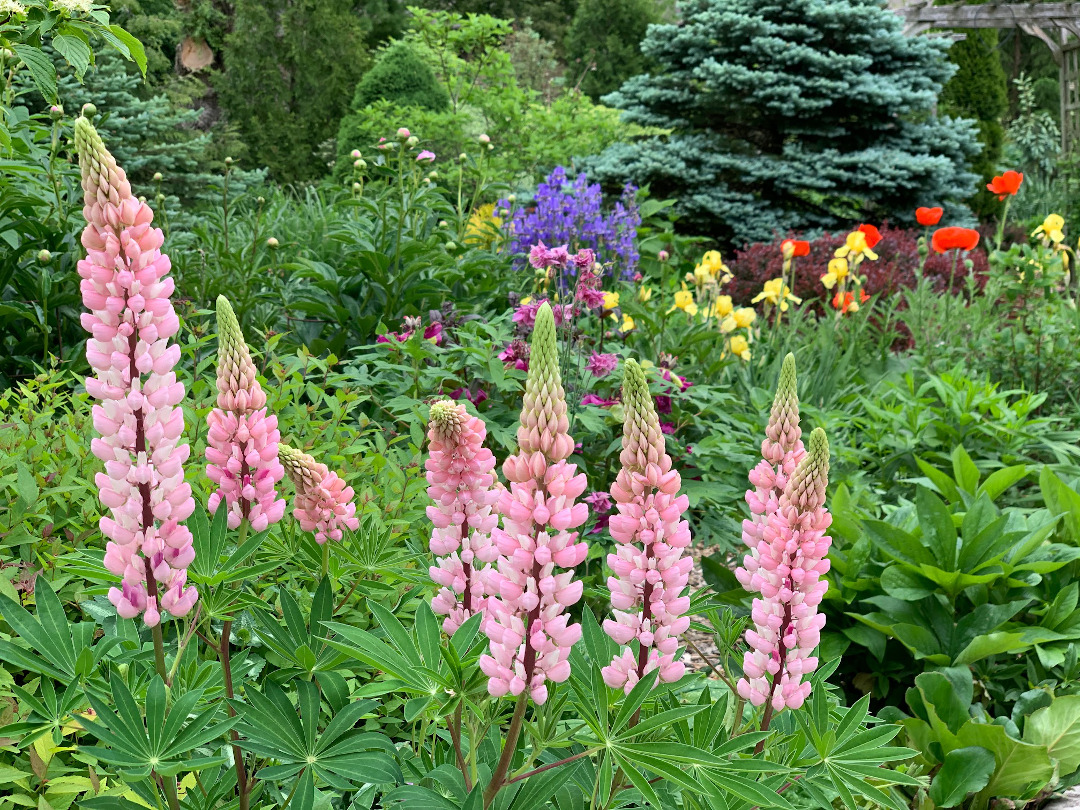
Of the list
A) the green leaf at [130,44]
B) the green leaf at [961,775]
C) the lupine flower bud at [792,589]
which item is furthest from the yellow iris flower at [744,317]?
the lupine flower bud at [792,589]

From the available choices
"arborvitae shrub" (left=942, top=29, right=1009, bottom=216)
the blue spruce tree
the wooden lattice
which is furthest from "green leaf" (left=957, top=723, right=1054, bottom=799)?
"arborvitae shrub" (left=942, top=29, right=1009, bottom=216)

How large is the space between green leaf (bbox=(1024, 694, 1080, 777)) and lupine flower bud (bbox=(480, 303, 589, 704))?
2.01 metres

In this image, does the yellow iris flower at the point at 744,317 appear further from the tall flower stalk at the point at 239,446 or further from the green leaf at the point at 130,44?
the tall flower stalk at the point at 239,446

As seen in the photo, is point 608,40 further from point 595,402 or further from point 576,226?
point 595,402

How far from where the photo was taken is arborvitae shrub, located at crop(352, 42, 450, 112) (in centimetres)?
1175

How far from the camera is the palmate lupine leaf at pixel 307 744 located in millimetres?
1075

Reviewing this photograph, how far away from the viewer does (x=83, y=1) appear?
8.17 feet

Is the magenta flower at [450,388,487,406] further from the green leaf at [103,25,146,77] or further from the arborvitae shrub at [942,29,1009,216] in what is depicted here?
the arborvitae shrub at [942,29,1009,216]

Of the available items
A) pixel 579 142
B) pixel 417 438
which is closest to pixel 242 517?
pixel 417 438

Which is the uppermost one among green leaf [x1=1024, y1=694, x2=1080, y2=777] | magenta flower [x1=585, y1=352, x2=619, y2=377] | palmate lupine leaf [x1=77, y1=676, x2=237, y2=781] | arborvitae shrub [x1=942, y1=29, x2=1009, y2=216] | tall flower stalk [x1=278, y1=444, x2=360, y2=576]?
arborvitae shrub [x1=942, y1=29, x2=1009, y2=216]

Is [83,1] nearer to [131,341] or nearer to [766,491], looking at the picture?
[131,341]

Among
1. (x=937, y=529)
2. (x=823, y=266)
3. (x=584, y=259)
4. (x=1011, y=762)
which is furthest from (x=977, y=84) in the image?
(x=1011, y=762)

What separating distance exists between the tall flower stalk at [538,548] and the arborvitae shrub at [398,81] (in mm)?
11448

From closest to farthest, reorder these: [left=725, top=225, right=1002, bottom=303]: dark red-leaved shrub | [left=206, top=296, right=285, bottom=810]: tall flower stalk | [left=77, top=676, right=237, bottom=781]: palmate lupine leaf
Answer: [left=77, top=676, right=237, bottom=781]: palmate lupine leaf < [left=206, top=296, right=285, bottom=810]: tall flower stalk < [left=725, top=225, right=1002, bottom=303]: dark red-leaved shrub
